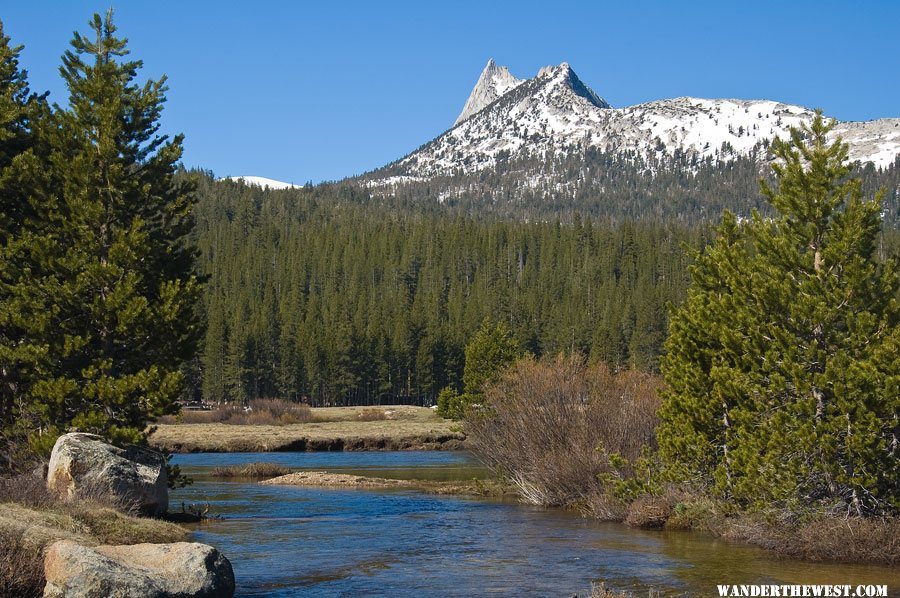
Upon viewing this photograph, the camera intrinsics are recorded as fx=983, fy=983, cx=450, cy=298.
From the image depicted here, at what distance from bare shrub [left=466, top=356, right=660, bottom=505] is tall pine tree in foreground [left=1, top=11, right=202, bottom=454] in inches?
527

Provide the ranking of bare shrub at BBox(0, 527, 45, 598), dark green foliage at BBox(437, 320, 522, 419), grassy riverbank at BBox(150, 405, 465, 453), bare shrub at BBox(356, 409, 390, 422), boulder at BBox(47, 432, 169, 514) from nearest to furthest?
bare shrub at BBox(0, 527, 45, 598) → boulder at BBox(47, 432, 169, 514) → grassy riverbank at BBox(150, 405, 465, 453) → dark green foliage at BBox(437, 320, 522, 419) → bare shrub at BBox(356, 409, 390, 422)

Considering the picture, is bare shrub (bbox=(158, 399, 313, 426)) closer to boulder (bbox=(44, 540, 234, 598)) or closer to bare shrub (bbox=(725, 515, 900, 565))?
bare shrub (bbox=(725, 515, 900, 565))

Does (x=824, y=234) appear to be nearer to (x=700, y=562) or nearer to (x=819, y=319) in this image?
Result: (x=819, y=319)

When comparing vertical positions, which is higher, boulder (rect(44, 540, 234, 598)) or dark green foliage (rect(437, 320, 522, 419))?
dark green foliage (rect(437, 320, 522, 419))

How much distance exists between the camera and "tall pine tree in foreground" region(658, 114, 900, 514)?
74.6 ft

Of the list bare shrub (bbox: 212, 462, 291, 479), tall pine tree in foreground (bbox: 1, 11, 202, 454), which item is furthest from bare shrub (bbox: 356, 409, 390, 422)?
tall pine tree in foreground (bbox: 1, 11, 202, 454)

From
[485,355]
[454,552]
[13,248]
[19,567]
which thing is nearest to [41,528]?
[19,567]

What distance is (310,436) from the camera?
253ft

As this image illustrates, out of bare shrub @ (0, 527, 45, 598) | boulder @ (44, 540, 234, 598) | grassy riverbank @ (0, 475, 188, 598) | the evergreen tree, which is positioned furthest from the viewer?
the evergreen tree

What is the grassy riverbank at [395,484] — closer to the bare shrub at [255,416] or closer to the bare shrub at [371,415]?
the bare shrub at [255,416]

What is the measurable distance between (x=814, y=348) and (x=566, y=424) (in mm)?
14296

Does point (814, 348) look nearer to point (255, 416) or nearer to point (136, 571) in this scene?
point (136, 571)

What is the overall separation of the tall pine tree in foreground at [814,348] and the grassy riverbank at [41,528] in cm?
1505

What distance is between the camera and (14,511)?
19.4 metres
